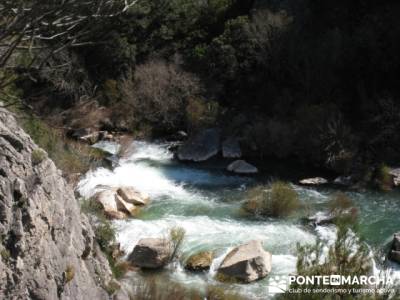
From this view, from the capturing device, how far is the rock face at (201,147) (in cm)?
1805

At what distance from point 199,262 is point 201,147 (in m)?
8.24

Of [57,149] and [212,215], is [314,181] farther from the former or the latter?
[57,149]

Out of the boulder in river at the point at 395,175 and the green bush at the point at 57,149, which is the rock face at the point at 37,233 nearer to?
the green bush at the point at 57,149

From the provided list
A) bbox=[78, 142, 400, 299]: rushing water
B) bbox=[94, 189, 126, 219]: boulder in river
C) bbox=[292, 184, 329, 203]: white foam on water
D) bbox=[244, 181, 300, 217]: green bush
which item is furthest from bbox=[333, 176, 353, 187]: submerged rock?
bbox=[94, 189, 126, 219]: boulder in river

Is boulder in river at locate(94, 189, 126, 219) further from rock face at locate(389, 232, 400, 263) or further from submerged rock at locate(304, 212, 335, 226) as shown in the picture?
rock face at locate(389, 232, 400, 263)

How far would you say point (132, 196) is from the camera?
45.2ft

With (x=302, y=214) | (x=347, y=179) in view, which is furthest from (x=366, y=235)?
(x=347, y=179)

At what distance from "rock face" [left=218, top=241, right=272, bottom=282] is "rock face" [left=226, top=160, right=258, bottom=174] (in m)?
6.32

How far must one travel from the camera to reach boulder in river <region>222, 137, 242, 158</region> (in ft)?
59.5

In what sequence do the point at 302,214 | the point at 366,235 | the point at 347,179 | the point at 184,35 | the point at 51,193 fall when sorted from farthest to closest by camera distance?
the point at 184,35, the point at 347,179, the point at 302,214, the point at 366,235, the point at 51,193

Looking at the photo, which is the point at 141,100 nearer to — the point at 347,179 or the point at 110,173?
the point at 110,173

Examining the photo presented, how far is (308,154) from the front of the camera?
57.1 feet

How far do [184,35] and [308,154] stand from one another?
416 inches

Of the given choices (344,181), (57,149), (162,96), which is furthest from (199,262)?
(162,96)
